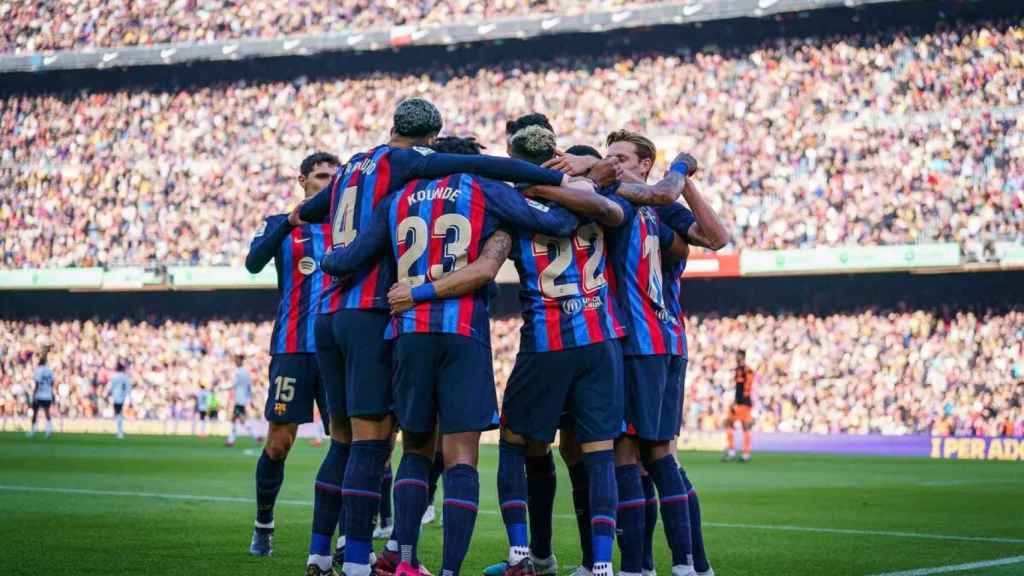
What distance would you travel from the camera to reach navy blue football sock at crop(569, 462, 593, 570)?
7.11 metres

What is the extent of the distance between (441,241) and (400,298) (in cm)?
33

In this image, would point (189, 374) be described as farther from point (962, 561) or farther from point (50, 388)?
point (962, 561)

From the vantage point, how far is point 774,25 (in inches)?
1401

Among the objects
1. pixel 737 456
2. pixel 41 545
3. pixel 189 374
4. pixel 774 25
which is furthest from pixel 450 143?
pixel 189 374

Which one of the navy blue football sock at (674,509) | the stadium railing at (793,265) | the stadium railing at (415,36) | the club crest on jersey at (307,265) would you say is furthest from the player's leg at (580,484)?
the stadium railing at (415,36)

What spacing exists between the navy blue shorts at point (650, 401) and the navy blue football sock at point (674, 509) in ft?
0.53

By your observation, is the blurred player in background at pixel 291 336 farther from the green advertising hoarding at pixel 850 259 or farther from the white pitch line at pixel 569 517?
the green advertising hoarding at pixel 850 259

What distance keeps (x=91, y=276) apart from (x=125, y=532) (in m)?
31.9

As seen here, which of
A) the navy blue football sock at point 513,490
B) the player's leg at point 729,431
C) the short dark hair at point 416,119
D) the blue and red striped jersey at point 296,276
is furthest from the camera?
the player's leg at point 729,431

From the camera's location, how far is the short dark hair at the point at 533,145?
267 inches

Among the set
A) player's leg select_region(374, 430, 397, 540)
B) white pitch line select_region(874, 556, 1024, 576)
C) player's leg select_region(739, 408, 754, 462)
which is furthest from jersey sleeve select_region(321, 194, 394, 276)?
player's leg select_region(739, 408, 754, 462)

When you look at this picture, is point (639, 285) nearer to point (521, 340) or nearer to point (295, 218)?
point (521, 340)

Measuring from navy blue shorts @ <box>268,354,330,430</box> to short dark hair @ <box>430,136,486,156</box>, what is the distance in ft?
6.35

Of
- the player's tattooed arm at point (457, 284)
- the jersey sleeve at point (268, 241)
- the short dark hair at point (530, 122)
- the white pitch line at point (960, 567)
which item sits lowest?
the white pitch line at point (960, 567)
